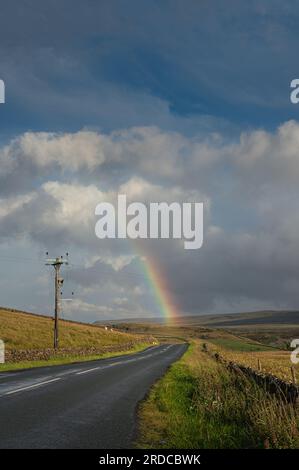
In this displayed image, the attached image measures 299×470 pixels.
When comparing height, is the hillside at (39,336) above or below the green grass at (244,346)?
above

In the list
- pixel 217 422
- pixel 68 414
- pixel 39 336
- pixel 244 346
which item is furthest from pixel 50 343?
pixel 217 422

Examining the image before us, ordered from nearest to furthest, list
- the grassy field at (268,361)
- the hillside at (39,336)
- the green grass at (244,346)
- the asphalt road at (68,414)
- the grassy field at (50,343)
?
the asphalt road at (68,414)
the grassy field at (268,361)
the grassy field at (50,343)
the hillside at (39,336)
the green grass at (244,346)

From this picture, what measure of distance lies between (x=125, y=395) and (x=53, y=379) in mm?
5904

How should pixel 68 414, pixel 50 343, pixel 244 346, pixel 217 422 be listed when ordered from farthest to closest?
pixel 244 346, pixel 50 343, pixel 68 414, pixel 217 422

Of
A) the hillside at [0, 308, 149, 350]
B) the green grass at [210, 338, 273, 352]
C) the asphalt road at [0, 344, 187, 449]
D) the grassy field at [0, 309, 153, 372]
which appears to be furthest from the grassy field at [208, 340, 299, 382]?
the green grass at [210, 338, 273, 352]

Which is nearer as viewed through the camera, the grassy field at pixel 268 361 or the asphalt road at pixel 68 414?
the asphalt road at pixel 68 414

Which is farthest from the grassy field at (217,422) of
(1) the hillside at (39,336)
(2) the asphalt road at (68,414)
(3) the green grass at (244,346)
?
(3) the green grass at (244,346)

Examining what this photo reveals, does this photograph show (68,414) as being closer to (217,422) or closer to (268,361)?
(217,422)

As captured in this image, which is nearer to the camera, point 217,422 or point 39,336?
point 217,422

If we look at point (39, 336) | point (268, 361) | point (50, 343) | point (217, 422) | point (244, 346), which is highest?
point (217, 422)

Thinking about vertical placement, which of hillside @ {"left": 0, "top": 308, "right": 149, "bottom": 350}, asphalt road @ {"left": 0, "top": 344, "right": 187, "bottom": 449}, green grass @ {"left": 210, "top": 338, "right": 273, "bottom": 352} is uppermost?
asphalt road @ {"left": 0, "top": 344, "right": 187, "bottom": 449}

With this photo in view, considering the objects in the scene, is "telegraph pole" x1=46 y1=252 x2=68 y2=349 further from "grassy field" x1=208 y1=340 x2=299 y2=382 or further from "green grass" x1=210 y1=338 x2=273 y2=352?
"green grass" x1=210 y1=338 x2=273 y2=352

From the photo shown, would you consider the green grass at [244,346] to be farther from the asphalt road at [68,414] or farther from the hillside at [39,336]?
the asphalt road at [68,414]
